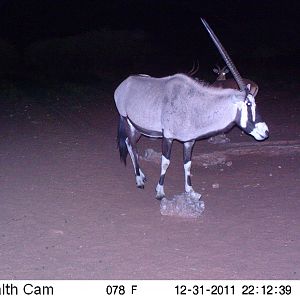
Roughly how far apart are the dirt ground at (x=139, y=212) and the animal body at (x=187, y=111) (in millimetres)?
662

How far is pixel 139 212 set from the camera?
6.98 m

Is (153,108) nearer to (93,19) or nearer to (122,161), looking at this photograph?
(122,161)

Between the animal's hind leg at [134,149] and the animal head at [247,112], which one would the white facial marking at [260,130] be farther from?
the animal's hind leg at [134,149]

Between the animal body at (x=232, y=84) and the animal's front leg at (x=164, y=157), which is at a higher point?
the animal body at (x=232, y=84)

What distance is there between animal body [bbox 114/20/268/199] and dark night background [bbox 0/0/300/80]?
12765 millimetres

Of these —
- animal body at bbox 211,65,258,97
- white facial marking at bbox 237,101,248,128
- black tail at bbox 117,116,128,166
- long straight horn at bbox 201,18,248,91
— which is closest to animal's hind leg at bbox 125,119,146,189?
black tail at bbox 117,116,128,166

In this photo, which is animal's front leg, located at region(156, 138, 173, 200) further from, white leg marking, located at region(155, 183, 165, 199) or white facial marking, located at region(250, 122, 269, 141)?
white facial marking, located at region(250, 122, 269, 141)

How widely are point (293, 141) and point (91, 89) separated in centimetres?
937

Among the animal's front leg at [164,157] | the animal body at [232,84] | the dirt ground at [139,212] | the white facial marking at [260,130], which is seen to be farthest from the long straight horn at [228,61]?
the dirt ground at [139,212]

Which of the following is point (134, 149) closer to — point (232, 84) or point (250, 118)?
point (232, 84)

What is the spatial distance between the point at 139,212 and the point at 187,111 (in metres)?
1.46

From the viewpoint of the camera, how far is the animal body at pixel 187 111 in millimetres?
6775

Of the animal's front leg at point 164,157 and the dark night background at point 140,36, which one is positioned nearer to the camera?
the animal's front leg at point 164,157

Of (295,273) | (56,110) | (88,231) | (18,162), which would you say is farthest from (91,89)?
(295,273)
